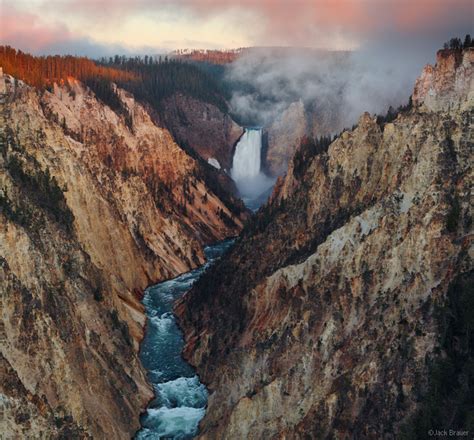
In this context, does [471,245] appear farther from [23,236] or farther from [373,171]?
[23,236]

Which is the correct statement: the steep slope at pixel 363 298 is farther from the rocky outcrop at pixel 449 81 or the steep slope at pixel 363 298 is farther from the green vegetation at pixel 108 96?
the green vegetation at pixel 108 96

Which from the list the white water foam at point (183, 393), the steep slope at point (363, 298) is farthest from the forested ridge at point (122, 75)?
the white water foam at point (183, 393)

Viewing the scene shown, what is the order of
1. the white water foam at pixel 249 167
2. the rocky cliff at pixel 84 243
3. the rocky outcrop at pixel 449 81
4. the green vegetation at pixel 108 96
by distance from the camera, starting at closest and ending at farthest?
the rocky cliff at pixel 84 243
the rocky outcrop at pixel 449 81
the green vegetation at pixel 108 96
the white water foam at pixel 249 167

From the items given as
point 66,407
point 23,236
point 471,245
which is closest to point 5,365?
point 66,407

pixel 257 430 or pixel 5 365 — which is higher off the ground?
pixel 5 365

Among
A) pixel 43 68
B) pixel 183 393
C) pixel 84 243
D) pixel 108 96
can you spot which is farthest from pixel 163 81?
pixel 183 393
